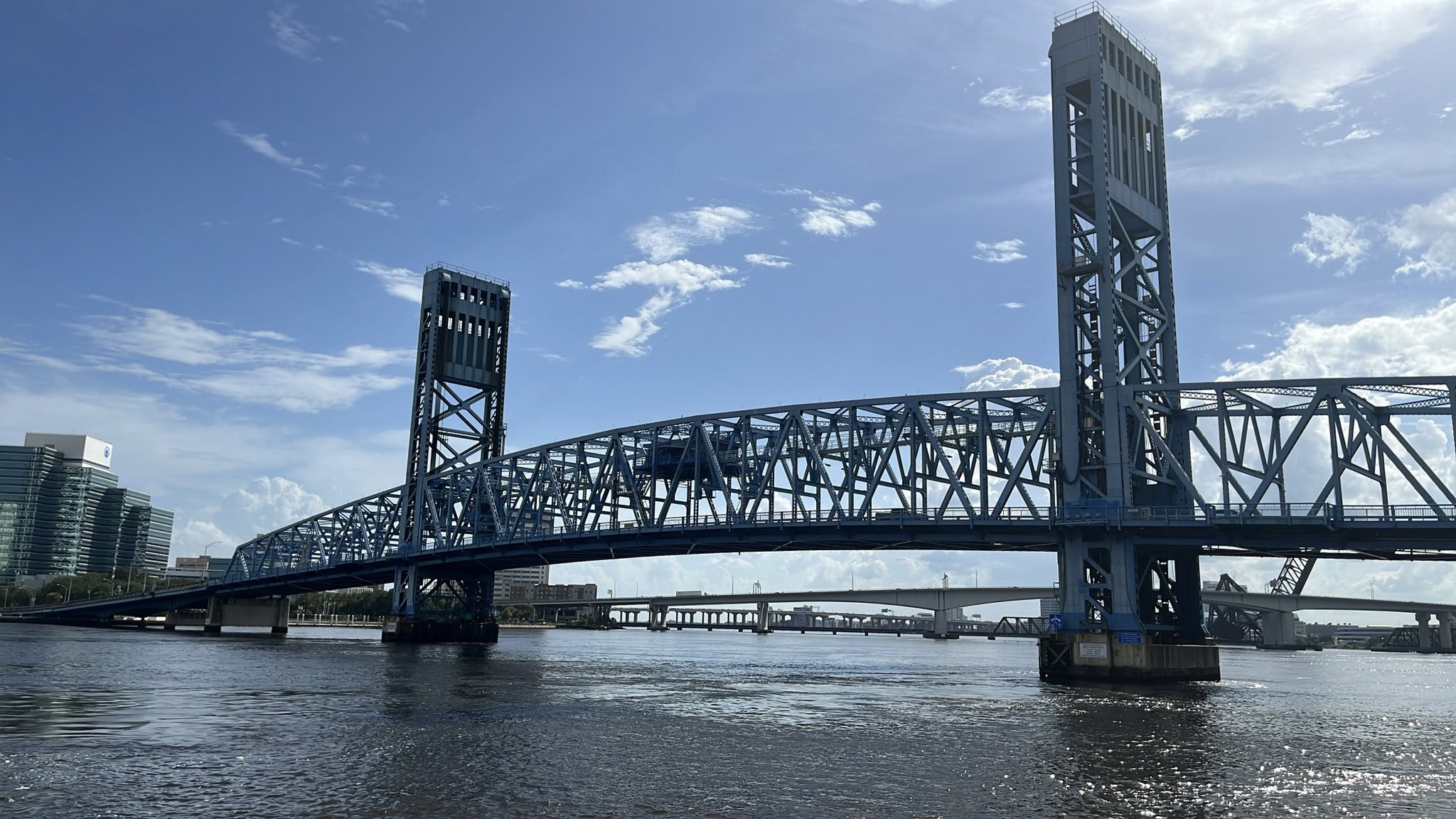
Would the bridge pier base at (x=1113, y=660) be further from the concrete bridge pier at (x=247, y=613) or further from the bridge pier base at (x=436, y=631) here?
the concrete bridge pier at (x=247, y=613)

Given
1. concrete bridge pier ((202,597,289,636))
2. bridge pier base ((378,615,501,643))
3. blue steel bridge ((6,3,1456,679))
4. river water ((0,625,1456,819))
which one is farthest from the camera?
concrete bridge pier ((202,597,289,636))

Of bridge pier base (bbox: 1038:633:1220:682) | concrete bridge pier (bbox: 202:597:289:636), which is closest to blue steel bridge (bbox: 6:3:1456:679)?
bridge pier base (bbox: 1038:633:1220:682)

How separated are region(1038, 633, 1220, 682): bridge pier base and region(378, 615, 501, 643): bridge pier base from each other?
7356cm

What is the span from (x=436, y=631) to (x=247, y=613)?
47.7 m

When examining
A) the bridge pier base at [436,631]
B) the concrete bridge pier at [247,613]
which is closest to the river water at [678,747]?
the bridge pier base at [436,631]

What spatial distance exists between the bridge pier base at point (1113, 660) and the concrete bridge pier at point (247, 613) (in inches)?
4667

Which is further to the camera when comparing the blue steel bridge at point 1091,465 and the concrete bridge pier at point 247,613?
the concrete bridge pier at point 247,613

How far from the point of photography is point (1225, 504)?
65.2 meters

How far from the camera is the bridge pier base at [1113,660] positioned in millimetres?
66938

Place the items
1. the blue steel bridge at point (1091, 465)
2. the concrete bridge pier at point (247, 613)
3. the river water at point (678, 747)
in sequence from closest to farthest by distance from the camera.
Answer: the river water at point (678, 747), the blue steel bridge at point (1091, 465), the concrete bridge pier at point (247, 613)

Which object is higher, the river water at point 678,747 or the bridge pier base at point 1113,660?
the bridge pier base at point 1113,660

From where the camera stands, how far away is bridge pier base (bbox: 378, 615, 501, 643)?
120000 mm

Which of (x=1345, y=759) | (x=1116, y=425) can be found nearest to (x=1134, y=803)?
(x=1345, y=759)

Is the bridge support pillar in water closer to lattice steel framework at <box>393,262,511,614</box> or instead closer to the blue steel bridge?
the blue steel bridge
